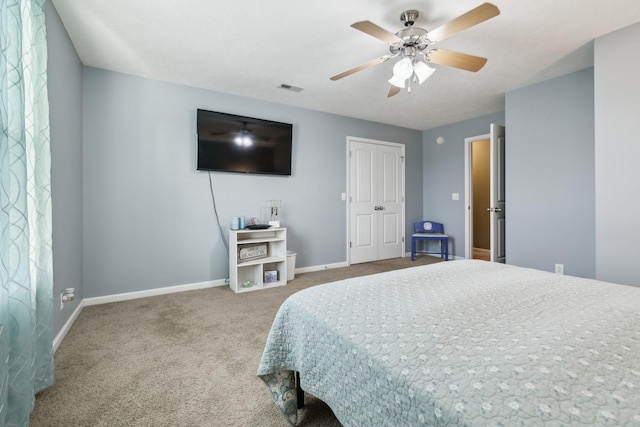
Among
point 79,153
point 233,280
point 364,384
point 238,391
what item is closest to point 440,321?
point 364,384

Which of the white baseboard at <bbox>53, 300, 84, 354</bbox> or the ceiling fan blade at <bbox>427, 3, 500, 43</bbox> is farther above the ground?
the ceiling fan blade at <bbox>427, 3, 500, 43</bbox>

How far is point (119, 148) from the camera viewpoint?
10.1 feet

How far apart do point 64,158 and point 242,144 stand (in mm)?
1783

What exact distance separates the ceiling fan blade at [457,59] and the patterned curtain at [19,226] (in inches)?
94.7

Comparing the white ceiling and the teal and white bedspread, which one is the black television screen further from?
the teal and white bedspread

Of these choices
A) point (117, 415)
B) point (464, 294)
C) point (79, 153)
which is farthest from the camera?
point (79, 153)

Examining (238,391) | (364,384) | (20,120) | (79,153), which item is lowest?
(238,391)

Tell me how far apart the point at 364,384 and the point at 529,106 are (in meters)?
3.93

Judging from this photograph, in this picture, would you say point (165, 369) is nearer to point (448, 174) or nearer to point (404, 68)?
point (404, 68)

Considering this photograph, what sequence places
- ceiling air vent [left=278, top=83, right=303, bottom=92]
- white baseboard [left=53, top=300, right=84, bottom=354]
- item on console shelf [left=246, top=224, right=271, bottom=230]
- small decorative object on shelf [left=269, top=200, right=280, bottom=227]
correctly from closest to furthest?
white baseboard [left=53, top=300, right=84, bottom=354] → ceiling air vent [left=278, top=83, right=303, bottom=92] → item on console shelf [left=246, top=224, right=271, bottom=230] → small decorative object on shelf [left=269, top=200, right=280, bottom=227]

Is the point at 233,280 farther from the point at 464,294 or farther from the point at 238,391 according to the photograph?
the point at 464,294

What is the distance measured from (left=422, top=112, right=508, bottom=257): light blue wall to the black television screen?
2.92m

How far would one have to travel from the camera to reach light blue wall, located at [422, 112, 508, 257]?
4949mm

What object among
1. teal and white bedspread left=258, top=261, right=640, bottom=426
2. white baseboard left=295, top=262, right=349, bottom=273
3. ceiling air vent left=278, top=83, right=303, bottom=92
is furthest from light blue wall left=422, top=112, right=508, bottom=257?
teal and white bedspread left=258, top=261, right=640, bottom=426
